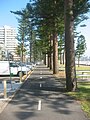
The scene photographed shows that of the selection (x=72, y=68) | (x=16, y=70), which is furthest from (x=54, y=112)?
(x=16, y=70)

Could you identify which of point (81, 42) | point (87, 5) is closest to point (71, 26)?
point (87, 5)

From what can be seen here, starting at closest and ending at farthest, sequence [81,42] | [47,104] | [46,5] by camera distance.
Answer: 1. [47,104]
2. [46,5]
3. [81,42]

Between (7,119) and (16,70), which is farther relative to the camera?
(16,70)

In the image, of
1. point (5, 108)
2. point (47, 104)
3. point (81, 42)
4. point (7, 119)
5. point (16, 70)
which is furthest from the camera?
point (81, 42)

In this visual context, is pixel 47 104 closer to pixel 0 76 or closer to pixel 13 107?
pixel 13 107

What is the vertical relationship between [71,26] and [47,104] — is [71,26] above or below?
above

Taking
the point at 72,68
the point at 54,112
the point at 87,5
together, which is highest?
the point at 87,5

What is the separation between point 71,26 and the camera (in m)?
21.7

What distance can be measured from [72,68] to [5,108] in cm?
840

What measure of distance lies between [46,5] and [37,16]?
199 cm

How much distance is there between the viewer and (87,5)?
996 inches

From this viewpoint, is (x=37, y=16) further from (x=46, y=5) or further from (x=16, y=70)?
(x=16, y=70)

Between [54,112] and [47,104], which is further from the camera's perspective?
[47,104]

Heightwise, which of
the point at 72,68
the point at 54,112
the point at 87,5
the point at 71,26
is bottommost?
the point at 54,112
